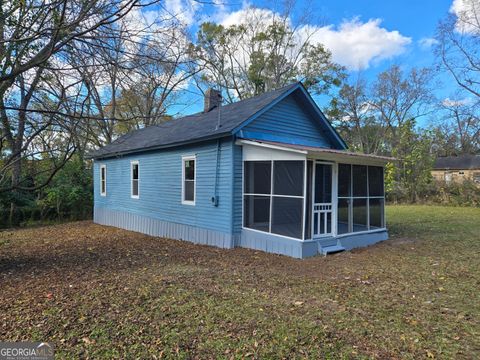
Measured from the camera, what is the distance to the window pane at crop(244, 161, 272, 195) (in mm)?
8336

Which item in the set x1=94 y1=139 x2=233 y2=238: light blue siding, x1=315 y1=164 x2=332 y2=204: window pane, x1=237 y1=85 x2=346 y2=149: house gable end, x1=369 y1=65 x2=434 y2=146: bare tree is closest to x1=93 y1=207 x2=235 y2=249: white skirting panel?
x1=94 y1=139 x2=233 y2=238: light blue siding

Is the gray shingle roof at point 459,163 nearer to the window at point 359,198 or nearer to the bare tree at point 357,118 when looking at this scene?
the bare tree at point 357,118

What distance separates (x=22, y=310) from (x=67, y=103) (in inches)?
129

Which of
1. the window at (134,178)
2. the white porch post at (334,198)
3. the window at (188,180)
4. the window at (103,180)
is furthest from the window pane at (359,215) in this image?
the window at (103,180)

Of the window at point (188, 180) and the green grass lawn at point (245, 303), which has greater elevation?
the window at point (188, 180)

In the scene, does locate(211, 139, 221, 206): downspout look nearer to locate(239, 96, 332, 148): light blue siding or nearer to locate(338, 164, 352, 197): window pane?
locate(239, 96, 332, 148): light blue siding

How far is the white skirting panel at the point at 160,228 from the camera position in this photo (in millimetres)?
9109

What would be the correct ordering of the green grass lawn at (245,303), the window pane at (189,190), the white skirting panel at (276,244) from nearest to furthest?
1. the green grass lawn at (245,303)
2. the white skirting panel at (276,244)
3. the window pane at (189,190)

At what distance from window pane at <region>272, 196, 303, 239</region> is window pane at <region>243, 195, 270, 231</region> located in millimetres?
305

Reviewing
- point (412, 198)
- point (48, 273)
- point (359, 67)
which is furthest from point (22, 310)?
point (359, 67)

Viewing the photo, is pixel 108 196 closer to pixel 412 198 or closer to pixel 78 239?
pixel 78 239

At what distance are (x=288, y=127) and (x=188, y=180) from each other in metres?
3.66

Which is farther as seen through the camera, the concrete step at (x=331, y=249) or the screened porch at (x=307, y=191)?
the concrete step at (x=331, y=249)

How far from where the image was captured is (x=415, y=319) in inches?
158
